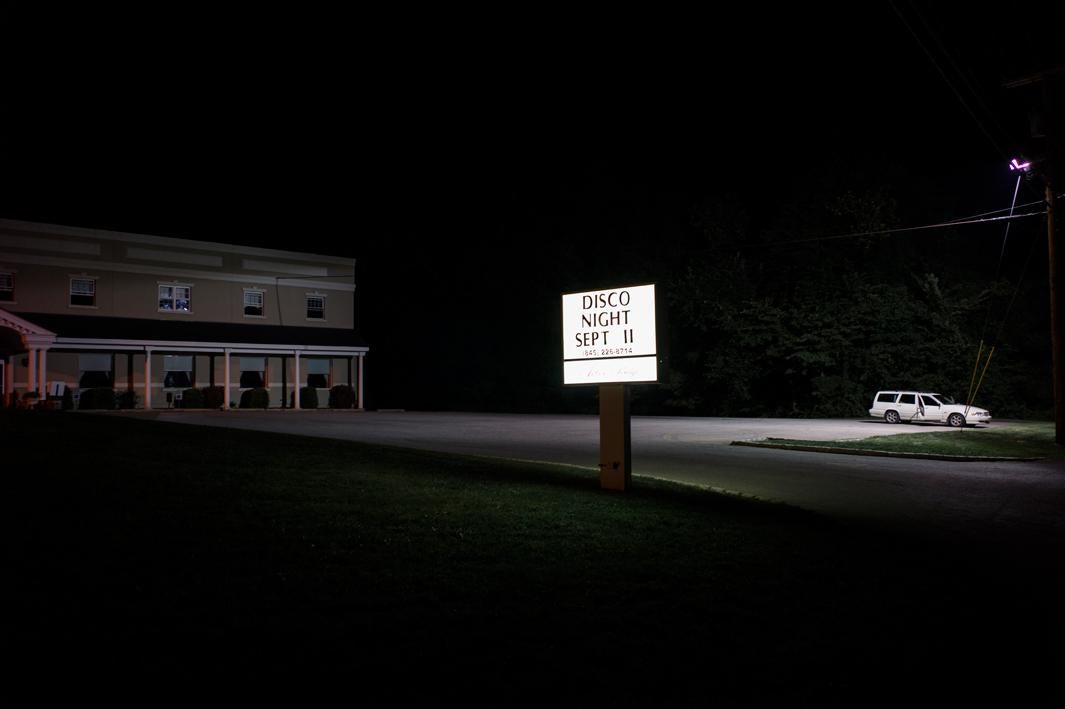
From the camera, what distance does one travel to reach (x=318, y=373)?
46375mm

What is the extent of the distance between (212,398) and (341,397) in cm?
714

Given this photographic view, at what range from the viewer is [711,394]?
52625mm

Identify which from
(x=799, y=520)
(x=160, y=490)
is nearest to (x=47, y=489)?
(x=160, y=490)

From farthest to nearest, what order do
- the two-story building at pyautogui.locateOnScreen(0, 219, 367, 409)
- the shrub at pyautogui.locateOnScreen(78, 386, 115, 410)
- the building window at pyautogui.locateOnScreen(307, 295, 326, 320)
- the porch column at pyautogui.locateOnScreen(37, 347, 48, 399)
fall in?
the building window at pyautogui.locateOnScreen(307, 295, 326, 320) < the two-story building at pyautogui.locateOnScreen(0, 219, 367, 409) < the shrub at pyautogui.locateOnScreen(78, 386, 115, 410) < the porch column at pyautogui.locateOnScreen(37, 347, 48, 399)

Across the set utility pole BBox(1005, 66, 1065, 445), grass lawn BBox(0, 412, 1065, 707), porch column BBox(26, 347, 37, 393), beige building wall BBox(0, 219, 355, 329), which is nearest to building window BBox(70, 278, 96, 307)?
beige building wall BBox(0, 219, 355, 329)

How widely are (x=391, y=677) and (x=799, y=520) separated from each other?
7751 mm

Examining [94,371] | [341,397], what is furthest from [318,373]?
[94,371]

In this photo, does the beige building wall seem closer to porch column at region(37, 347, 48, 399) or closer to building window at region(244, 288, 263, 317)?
building window at region(244, 288, 263, 317)

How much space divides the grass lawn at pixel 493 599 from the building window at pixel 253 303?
3376 centimetres

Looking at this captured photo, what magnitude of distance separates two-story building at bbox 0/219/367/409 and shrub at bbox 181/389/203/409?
156 cm

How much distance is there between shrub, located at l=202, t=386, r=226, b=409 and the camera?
3984 centimetres

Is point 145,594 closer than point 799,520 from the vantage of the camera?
Yes

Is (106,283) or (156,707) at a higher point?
(106,283)

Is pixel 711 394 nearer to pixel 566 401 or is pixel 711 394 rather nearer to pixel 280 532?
pixel 566 401
